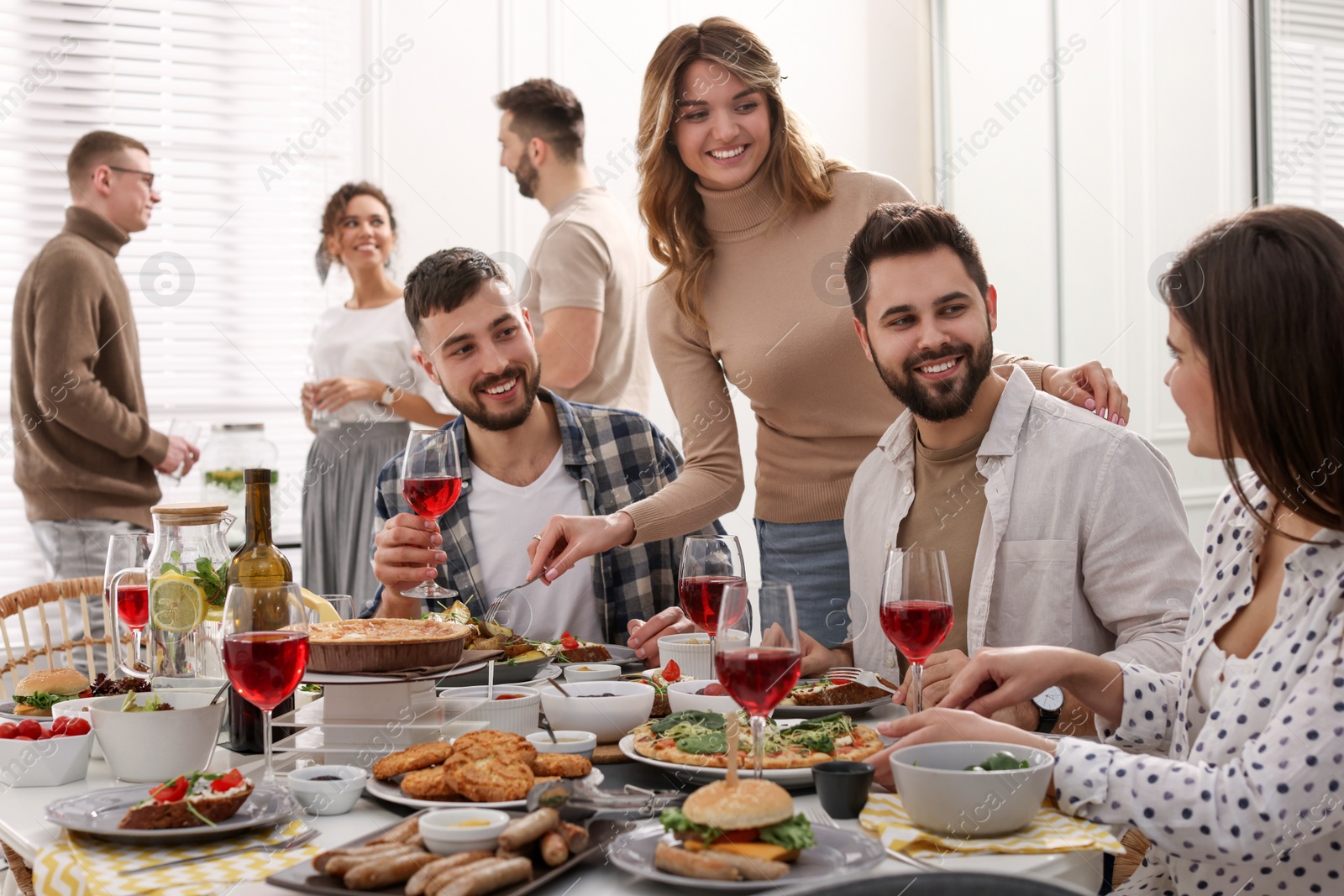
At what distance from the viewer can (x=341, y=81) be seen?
483cm

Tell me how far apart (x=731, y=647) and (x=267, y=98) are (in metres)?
4.39

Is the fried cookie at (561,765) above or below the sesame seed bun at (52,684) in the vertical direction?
below

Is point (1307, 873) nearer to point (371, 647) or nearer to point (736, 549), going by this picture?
point (736, 549)

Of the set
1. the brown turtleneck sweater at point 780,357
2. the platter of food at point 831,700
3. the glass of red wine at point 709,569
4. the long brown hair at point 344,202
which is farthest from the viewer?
the long brown hair at point 344,202

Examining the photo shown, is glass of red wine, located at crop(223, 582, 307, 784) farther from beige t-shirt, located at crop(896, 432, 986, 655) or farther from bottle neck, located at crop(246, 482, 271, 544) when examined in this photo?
beige t-shirt, located at crop(896, 432, 986, 655)

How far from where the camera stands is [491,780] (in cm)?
115

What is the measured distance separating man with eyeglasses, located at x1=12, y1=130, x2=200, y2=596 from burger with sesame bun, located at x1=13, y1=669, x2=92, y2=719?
2.43 metres

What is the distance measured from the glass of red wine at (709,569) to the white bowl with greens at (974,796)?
1.61 feet

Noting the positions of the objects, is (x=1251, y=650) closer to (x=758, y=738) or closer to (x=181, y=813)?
(x=758, y=738)

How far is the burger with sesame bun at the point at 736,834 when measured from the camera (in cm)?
94

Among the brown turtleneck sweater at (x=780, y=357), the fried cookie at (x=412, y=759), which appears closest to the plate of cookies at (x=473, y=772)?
the fried cookie at (x=412, y=759)

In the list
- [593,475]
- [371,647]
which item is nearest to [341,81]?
[593,475]

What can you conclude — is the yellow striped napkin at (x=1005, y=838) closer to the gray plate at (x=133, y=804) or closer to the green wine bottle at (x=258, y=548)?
the gray plate at (x=133, y=804)

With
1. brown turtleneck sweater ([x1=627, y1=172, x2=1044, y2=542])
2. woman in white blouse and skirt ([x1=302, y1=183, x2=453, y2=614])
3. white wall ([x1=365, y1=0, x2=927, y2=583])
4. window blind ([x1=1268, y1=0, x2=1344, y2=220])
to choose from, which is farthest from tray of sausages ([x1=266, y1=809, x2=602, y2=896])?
white wall ([x1=365, y1=0, x2=927, y2=583])
